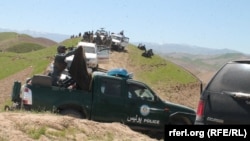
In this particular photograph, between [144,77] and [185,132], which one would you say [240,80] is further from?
[144,77]

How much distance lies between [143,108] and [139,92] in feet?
1.48

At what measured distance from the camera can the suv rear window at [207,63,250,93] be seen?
639cm

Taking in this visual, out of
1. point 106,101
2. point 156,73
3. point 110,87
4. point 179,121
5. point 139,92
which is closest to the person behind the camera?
point 106,101

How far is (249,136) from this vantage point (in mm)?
5824

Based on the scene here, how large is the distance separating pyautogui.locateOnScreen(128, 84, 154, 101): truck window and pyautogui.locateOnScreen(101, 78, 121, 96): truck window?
1.08 feet

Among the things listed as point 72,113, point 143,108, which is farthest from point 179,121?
point 72,113

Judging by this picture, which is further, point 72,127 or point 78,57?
point 78,57

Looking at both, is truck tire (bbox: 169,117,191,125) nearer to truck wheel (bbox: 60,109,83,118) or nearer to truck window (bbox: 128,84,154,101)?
truck window (bbox: 128,84,154,101)

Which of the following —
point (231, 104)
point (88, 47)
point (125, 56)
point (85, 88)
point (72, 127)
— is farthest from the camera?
point (125, 56)

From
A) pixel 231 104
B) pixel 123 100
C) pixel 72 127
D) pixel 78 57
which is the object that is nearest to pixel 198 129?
pixel 231 104

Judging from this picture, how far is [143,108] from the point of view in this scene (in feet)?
42.1

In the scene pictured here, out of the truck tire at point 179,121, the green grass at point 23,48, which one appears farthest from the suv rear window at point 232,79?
the green grass at point 23,48

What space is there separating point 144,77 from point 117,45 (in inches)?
542

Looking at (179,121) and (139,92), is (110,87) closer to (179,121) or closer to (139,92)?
(139,92)
